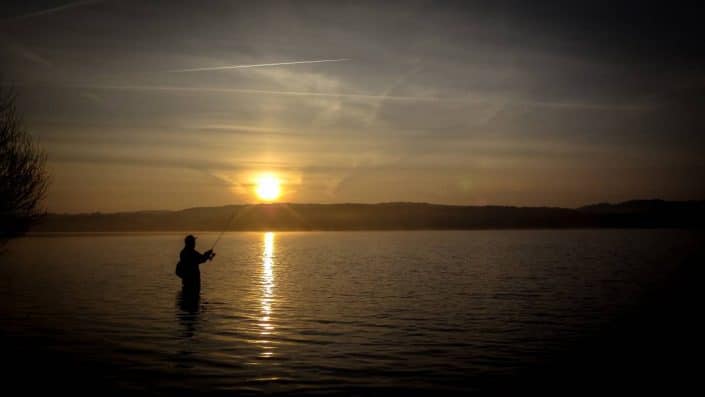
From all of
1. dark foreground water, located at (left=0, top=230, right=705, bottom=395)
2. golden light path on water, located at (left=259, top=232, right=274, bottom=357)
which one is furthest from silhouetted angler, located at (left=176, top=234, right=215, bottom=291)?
golden light path on water, located at (left=259, top=232, right=274, bottom=357)

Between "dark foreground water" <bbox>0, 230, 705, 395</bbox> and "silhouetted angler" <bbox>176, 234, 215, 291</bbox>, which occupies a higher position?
"silhouetted angler" <bbox>176, 234, 215, 291</bbox>

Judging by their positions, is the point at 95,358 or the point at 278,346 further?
the point at 278,346

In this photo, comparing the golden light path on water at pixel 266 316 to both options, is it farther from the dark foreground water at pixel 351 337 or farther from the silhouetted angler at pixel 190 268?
the silhouetted angler at pixel 190 268

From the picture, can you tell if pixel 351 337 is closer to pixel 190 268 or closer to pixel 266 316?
pixel 266 316

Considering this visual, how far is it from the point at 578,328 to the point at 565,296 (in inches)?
313

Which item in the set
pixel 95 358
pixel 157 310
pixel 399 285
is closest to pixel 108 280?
pixel 157 310

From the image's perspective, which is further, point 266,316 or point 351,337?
point 266,316

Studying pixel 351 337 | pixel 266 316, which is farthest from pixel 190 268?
pixel 351 337

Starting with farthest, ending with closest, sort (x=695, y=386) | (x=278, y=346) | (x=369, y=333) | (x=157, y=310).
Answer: (x=157, y=310) < (x=369, y=333) < (x=278, y=346) < (x=695, y=386)

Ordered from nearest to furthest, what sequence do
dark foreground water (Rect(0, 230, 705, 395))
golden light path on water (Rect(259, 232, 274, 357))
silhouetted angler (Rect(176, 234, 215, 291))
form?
dark foreground water (Rect(0, 230, 705, 395)), golden light path on water (Rect(259, 232, 274, 357)), silhouetted angler (Rect(176, 234, 215, 291))

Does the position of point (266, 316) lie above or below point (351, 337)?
below

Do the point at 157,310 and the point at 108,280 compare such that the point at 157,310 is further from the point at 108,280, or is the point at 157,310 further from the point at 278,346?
the point at 108,280

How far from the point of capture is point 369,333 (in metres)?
16.0

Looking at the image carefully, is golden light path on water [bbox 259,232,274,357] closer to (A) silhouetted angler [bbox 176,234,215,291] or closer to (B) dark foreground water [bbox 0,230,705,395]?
(B) dark foreground water [bbox 0,230,705,395]
